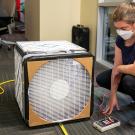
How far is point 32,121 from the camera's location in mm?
1586

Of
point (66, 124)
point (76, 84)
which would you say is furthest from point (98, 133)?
point (76, 84)

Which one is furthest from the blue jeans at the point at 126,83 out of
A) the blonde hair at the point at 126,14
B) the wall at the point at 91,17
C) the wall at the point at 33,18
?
the wall at the point at 33,18

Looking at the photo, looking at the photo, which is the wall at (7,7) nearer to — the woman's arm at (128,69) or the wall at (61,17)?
the wall at (61,17)

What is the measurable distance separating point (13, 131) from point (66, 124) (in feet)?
1.08

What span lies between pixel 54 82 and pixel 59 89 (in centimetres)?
5

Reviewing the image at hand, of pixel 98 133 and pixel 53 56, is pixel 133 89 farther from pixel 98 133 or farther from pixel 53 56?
pixel 53 56

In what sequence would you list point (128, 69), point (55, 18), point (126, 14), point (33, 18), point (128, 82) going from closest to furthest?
point (126, 14) < point (128, 69) < point (128, 82) < point (55, 18) < point (33, 18)

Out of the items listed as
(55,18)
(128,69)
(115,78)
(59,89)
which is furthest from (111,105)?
(55,18)

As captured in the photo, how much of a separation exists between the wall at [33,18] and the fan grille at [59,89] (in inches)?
90.2

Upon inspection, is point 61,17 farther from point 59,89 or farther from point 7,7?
point 59,89

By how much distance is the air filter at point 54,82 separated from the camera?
1.51 m

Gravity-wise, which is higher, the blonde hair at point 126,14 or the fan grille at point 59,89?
the blonde hair at point 126,14

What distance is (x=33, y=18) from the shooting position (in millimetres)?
4109

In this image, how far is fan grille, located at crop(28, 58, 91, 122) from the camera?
154 centimetres
